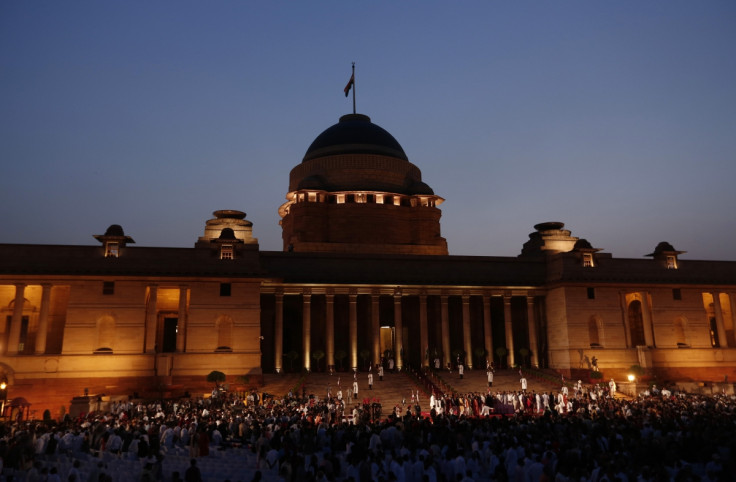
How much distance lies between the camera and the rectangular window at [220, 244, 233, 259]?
143ft

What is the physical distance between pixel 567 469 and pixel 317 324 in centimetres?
3733

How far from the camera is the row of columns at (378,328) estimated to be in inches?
1779

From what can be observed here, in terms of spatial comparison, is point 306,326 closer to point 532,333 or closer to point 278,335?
point 278,335

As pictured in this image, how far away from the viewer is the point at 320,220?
187ft

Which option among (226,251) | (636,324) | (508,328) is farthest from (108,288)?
(636,324)

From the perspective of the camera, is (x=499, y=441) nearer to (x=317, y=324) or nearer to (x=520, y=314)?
(x=317, y=324)

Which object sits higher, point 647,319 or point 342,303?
point 342,303

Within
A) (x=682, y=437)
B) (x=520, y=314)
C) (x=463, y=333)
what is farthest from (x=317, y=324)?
(x=682, y=437)

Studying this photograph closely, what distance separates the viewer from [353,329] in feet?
153

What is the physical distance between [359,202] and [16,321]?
31778 mm

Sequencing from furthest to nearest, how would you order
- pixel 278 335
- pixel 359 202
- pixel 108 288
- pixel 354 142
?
pixel 354 142 → pixel 359 202 → pixel 278 335 → pixel 108 288

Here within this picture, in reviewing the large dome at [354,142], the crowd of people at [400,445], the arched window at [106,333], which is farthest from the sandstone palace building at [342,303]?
the crowd of people at [400,445]

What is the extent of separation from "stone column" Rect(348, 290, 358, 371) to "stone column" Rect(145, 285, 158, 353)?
1494 centimetres

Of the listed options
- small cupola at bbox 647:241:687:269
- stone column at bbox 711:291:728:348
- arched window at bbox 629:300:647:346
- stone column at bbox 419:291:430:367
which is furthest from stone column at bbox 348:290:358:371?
stone column at bbox 711:291:728:348
